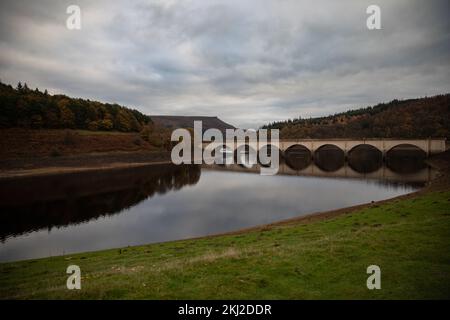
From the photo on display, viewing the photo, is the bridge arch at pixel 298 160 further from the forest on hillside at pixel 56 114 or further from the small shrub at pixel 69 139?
the forest on hillside at pixel 56 114

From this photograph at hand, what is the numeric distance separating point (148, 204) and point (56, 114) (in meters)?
74.0

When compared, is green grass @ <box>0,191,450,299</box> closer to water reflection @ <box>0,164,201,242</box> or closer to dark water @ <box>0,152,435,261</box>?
dark water @ <box>0,152,435,261</box>

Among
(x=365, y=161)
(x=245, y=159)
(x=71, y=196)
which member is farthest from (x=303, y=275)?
(x=245, y=159)

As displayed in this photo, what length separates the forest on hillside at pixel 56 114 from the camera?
80.9 metres

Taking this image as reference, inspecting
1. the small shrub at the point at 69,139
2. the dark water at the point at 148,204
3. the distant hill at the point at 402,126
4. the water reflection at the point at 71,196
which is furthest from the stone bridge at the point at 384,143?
the small shrub at the point at 69,139

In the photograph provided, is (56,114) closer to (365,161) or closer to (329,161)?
(329,161)

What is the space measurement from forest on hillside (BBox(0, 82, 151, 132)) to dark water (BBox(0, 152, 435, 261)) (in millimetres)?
36111

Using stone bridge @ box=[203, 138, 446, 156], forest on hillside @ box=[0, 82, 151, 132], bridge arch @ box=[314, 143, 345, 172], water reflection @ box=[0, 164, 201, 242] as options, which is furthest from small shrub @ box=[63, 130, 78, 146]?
bridge arch @ box=[314, 143, 345, 172]

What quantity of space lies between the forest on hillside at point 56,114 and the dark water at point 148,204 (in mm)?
36111

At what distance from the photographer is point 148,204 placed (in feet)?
124

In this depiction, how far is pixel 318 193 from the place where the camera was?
41.8 metres

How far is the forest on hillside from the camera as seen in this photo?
80938mm
